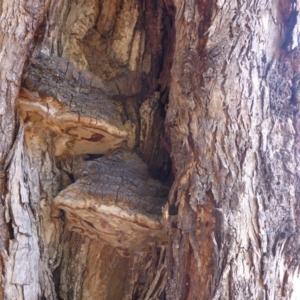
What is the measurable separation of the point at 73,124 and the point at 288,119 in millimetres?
469

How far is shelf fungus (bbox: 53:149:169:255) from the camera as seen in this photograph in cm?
98

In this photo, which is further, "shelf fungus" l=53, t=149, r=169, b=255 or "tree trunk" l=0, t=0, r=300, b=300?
"shelf fungus" l=53, t=149, r=169, b=255

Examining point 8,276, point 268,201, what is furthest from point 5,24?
point 268,201

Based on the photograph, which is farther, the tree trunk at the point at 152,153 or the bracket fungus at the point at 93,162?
the bracket fungus at the point at 93,162

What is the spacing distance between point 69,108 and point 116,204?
0.80ft

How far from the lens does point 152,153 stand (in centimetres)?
118

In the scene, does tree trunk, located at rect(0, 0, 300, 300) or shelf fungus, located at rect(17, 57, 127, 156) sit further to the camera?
shelf fungus, located at rect(17, 57, 127, 156)

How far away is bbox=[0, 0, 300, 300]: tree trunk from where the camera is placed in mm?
846

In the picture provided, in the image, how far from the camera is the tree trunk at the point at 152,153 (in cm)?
85

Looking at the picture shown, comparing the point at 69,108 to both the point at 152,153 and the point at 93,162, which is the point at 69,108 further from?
the point at 152,153

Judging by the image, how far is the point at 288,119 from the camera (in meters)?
0.92

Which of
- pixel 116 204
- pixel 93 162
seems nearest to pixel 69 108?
pixel 93 162

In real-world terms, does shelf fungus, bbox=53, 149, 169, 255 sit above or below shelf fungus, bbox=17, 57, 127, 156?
below

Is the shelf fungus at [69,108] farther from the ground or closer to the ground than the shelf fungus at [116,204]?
farther from the ground
